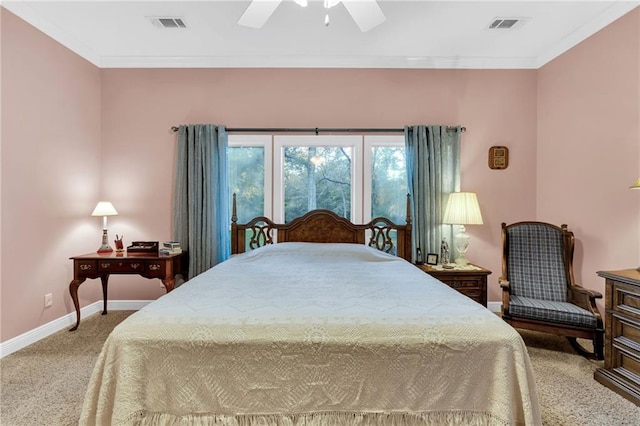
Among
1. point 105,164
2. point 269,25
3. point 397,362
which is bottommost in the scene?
point 397,362

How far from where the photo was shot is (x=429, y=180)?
3.53 m

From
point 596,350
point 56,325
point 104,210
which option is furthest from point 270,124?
point 596,350

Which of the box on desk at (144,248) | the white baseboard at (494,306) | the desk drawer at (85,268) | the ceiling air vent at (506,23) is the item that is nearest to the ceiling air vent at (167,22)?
the box on desk at (144,248)

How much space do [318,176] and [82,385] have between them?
111 inches

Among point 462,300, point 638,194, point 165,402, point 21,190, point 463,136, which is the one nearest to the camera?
point 165,402

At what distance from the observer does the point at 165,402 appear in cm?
135

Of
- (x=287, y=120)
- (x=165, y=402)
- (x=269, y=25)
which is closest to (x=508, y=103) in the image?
(x=287, y=120)

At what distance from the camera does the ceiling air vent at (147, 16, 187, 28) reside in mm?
2861

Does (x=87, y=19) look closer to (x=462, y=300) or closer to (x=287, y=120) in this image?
(x=287, y=120)

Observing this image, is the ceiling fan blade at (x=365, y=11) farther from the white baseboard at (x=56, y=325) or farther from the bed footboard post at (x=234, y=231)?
the white baseboard at (x=56, y=325)

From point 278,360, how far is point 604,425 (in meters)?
1.98

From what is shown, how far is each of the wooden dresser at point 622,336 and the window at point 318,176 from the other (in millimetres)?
1934

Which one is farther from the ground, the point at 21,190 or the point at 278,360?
the point at 21,190

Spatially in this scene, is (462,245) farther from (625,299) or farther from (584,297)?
(625,299)
